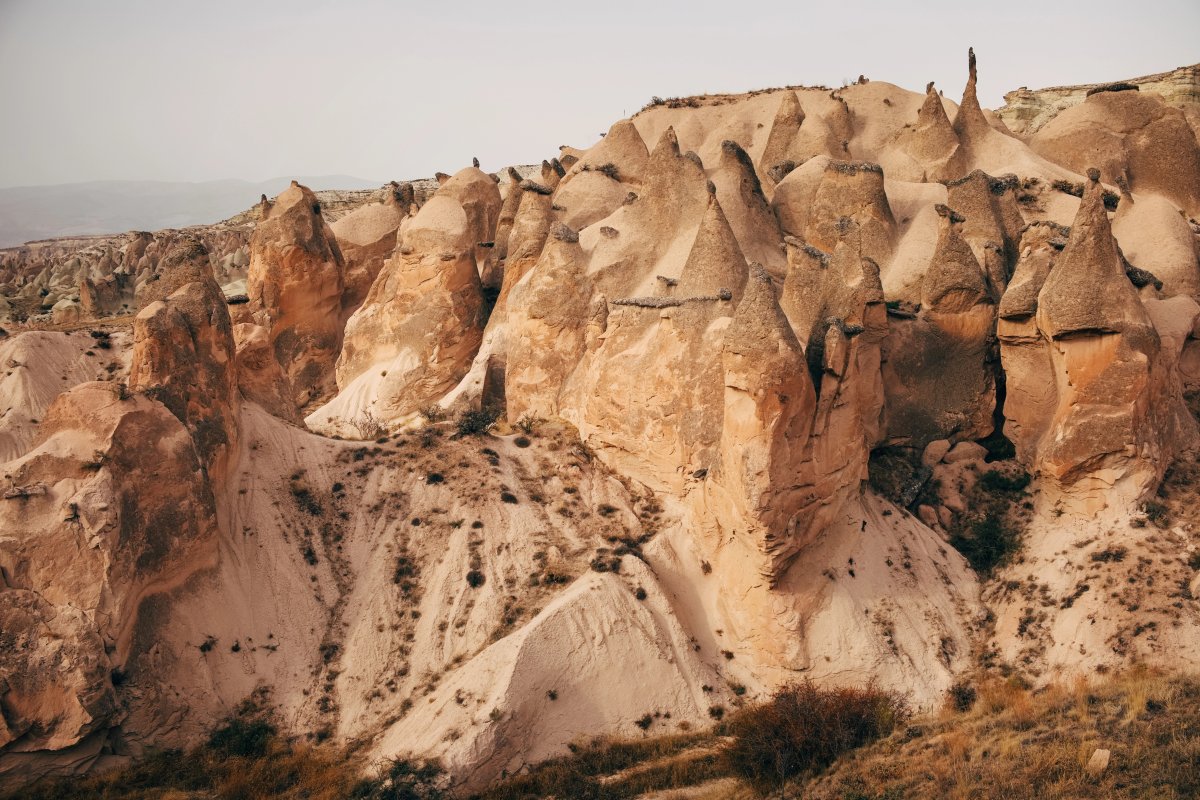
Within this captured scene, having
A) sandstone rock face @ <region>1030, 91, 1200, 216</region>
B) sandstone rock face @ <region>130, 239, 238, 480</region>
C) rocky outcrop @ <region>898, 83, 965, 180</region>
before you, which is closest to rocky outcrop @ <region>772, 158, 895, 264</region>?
rocky outcrop @ <region>898, 83, 965, 180</region>

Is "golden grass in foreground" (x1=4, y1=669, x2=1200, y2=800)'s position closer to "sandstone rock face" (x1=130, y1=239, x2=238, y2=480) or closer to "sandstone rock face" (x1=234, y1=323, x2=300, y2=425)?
"sandstone rock face" (x1=130, y1=239, x2=238, y2=480)

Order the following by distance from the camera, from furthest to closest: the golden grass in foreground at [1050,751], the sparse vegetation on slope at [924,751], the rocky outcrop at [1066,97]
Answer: the rocky outcrop at [1066,97] < the sparse vegetation on slope at [924,751] < the golden grass in foreground at [1050,751]

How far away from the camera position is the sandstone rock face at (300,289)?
33281 mm

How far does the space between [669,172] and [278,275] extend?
15.1 meters

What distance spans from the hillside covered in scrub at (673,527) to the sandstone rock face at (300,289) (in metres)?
8.46

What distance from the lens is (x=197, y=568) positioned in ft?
60.8

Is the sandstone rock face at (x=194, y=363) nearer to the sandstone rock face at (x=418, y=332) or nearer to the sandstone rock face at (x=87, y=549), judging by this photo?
the sandstone rock face at (x=87, y=549)

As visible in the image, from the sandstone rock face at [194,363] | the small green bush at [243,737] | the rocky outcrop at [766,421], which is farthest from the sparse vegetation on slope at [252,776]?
the rocky outcrop at [766,421]

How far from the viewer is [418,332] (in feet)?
98.6

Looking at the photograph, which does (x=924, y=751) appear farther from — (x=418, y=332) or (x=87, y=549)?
(x=418, y=332)

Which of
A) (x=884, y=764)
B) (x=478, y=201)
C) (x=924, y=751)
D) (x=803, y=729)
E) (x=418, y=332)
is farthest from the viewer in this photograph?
(x=478, y=201)

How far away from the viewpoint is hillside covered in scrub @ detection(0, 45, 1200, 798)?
16.1m

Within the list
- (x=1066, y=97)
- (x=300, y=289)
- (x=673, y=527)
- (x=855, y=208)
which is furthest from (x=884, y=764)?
(x=1066, y=97)

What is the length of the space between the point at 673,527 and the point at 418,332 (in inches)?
491
